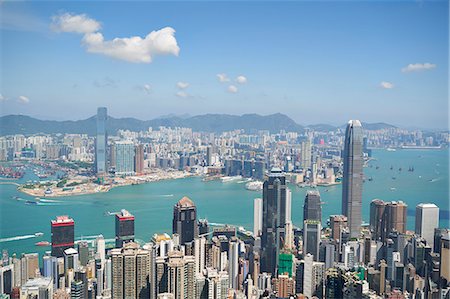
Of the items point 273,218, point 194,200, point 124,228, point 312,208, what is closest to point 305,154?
point 312,208

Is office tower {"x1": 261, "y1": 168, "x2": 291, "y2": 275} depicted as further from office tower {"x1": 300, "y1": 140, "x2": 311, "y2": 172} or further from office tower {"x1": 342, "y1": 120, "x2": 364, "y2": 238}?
office tower {"x1": 300, "y1": 140, "x2": 311, "y2": 172}

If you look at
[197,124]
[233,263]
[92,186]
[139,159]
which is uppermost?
[197,124]

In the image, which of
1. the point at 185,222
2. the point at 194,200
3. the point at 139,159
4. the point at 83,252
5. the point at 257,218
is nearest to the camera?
the point at 83,252

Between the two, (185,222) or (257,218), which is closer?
(185,222)

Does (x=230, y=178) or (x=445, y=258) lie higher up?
(x=230, y=178)

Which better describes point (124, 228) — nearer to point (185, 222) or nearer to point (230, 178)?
point (185, 222)

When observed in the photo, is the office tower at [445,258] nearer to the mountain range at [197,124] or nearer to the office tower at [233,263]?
the office tower at [233,263]
